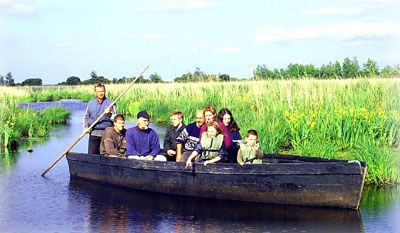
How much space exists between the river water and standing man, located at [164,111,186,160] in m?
0.90

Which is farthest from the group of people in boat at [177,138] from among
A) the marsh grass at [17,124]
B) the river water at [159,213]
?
the marsh grass at [17,124]

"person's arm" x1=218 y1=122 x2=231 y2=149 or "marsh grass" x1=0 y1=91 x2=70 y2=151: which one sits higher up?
"person's arm" x1=218 y1=122 x2=231 y2=149

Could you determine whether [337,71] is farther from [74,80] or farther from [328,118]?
[74,80]

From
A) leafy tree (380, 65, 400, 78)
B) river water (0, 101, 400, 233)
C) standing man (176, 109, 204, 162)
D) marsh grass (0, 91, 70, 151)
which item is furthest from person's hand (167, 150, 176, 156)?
leafy tree (380, 65, 400, 78)

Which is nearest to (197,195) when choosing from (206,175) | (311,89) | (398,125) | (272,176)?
(206,175)

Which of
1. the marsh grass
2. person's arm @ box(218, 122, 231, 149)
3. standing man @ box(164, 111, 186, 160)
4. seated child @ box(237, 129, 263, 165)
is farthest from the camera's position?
the marsh grass

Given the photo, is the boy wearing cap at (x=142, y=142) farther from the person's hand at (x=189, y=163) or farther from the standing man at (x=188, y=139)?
the person's hand at (x=189, y=163)

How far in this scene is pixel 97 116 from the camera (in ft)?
44.4

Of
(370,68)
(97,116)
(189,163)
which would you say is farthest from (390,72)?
(189,163)

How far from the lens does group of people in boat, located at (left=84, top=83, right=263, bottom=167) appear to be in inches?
416

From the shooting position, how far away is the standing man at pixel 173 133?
1193 cm

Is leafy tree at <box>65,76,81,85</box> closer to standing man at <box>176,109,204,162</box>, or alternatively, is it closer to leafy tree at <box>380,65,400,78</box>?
leafy tree at <box>380,65,400,78</box>

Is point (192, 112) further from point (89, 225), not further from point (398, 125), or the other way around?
point (89, 225)

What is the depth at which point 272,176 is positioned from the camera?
9984mm
